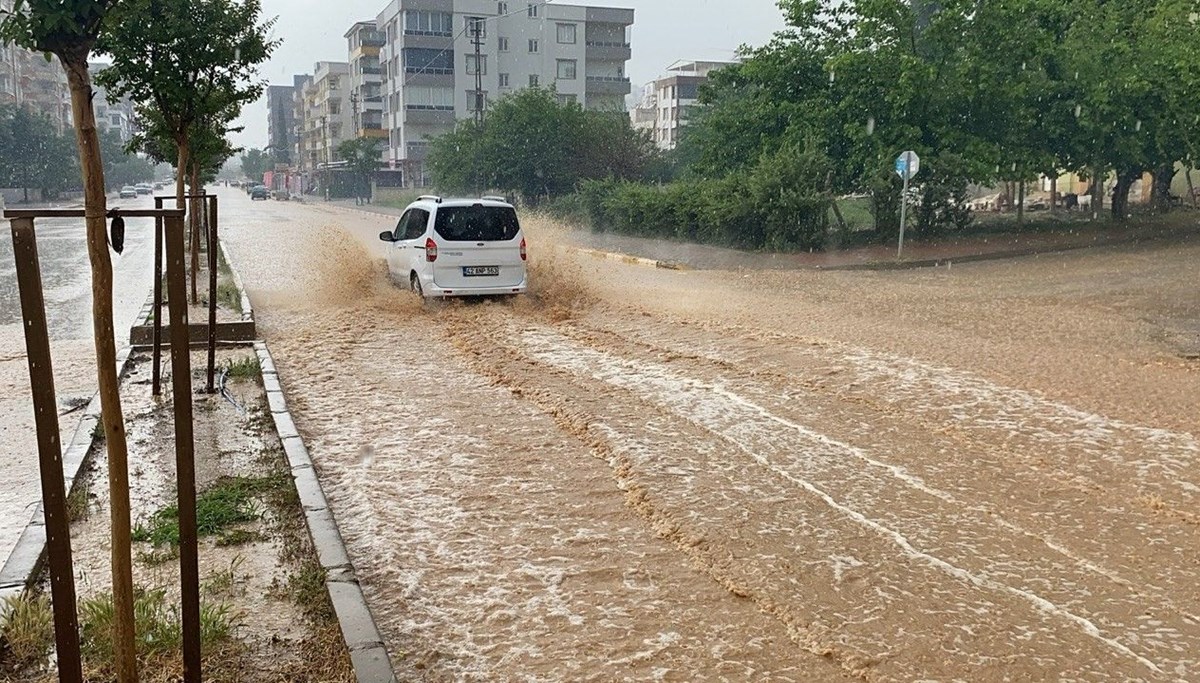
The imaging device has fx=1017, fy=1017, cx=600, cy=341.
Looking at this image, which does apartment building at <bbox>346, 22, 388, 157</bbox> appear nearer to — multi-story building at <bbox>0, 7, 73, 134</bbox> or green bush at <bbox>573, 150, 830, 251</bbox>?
multi-story building at <bbox>0, 7, 73, 134</bbox>

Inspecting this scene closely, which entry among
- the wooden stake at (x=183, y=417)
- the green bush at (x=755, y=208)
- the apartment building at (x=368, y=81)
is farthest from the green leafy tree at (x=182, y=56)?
the apartment building at (x=368, y=81)

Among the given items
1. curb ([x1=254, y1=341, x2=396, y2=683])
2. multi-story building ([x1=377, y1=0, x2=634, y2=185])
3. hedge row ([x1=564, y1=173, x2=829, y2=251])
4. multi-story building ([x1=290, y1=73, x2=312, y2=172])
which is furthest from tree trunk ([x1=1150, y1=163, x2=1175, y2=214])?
multi-story building ([x1=290, y1=73, x2=312, y2=172])

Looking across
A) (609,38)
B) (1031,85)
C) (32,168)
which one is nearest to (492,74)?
(609,38)

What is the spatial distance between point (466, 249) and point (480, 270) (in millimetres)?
379

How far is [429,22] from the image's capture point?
85.9m

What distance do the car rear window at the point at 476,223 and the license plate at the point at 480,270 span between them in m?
0.40

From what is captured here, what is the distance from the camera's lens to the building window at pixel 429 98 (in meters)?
86.1

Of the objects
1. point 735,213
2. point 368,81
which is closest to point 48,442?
point 735,213

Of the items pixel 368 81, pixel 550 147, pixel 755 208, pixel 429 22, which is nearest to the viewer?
pixel 755 208

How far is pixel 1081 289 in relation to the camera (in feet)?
57.6

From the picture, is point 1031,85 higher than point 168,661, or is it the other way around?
point 1031,85

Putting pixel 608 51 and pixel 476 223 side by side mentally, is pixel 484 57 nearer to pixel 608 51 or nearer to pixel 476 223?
pixel 608 51

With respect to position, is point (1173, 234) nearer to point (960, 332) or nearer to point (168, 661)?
point (960, 332)

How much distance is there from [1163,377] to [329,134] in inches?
4745
